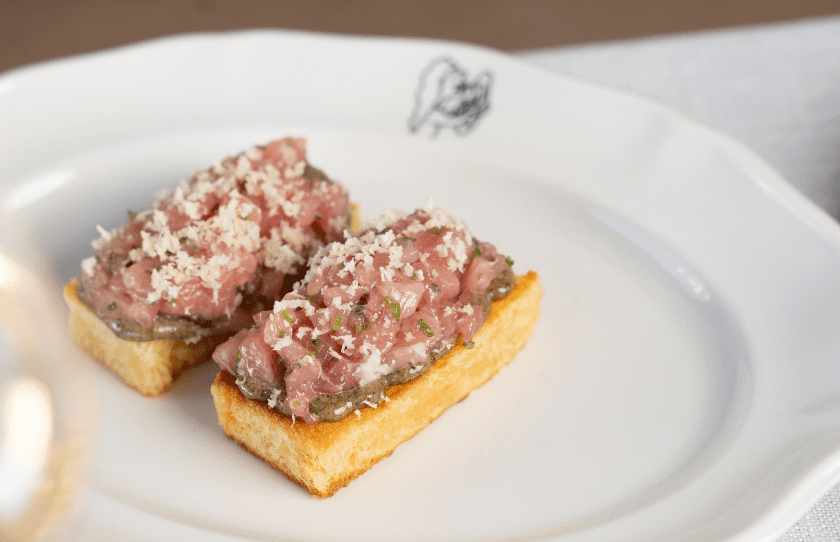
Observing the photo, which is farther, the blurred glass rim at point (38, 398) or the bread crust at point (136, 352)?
the bread crust at point (136, 352)

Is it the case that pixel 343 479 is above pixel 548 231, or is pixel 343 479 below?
below

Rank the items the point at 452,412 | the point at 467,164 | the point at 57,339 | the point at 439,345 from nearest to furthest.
Answer: the point at 439,345 < the point at 452,412 < the point at 57,339 < the point at 467,164

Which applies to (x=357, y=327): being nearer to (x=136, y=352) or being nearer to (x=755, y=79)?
(x=136, y=352)

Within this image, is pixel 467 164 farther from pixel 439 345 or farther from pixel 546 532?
pixel 546 532

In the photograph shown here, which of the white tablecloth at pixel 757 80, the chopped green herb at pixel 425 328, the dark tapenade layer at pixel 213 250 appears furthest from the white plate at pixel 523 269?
the white tablecloth at pixel 757 80

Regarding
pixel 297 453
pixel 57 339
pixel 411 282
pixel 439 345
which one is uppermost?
pixel 411 282

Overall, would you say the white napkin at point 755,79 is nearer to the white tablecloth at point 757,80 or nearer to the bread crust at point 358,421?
the white tablecloth at point 757,80

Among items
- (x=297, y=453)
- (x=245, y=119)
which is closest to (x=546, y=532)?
(x=297, y=453)
